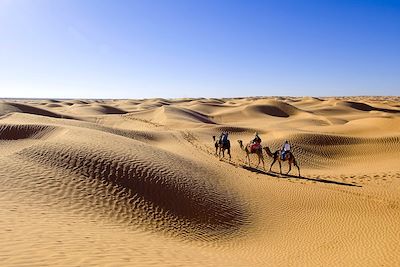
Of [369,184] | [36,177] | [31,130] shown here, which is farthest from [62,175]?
[369,184]

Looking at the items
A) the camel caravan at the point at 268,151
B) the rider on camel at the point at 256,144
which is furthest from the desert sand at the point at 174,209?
the rider on camel at the point at 256,144

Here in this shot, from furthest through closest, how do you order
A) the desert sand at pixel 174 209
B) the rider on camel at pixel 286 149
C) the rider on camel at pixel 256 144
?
the rider on camel at pixel 256 144 < the rider on camel at pixel 286 149 < the desert sand at pixel 174 209

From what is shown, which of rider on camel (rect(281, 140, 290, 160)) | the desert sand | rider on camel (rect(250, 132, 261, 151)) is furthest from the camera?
rider on camel (rect(250, 132, 261, 151))

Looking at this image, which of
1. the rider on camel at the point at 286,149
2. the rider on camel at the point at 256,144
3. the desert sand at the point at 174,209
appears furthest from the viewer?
the rider on camel at the point at 256,144


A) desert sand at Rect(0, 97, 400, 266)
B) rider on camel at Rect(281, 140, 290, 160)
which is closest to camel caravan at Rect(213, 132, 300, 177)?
rider on camel at Rect(281, 140, 290, 160)

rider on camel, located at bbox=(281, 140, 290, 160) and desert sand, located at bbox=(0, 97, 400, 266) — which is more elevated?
rider on camel, located at bbox=(281, 140, 290, 160)

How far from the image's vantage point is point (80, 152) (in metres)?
15.1

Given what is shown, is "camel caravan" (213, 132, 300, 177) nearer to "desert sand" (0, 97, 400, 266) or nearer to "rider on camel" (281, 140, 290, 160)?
"rider on camel" (281, 140, 290, 160)

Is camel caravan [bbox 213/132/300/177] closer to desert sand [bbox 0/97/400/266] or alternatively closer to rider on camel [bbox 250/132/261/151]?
rider on camel [bbox 250/132/261/151]

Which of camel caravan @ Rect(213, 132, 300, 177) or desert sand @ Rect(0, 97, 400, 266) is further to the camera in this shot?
camel caravan @ Rect(213, 132, 300, 177)

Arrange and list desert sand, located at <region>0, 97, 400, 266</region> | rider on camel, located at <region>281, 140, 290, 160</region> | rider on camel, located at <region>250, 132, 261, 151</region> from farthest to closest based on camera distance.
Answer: rider on camel, located at <region>250, 132, 261, 151</region>
rider on camel, located at <region>281, 140, 290, 160</region>
desert sand, located at <region>0, 97, 400, 266</region>

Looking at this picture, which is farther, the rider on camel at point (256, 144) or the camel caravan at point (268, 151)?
the rider on camel at point (256, 144)

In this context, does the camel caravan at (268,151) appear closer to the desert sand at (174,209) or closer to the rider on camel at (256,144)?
the rider on camel at (256,144)

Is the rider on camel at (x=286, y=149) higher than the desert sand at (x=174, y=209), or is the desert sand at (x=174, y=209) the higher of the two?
the rider on camel at (x=286, y=149)
